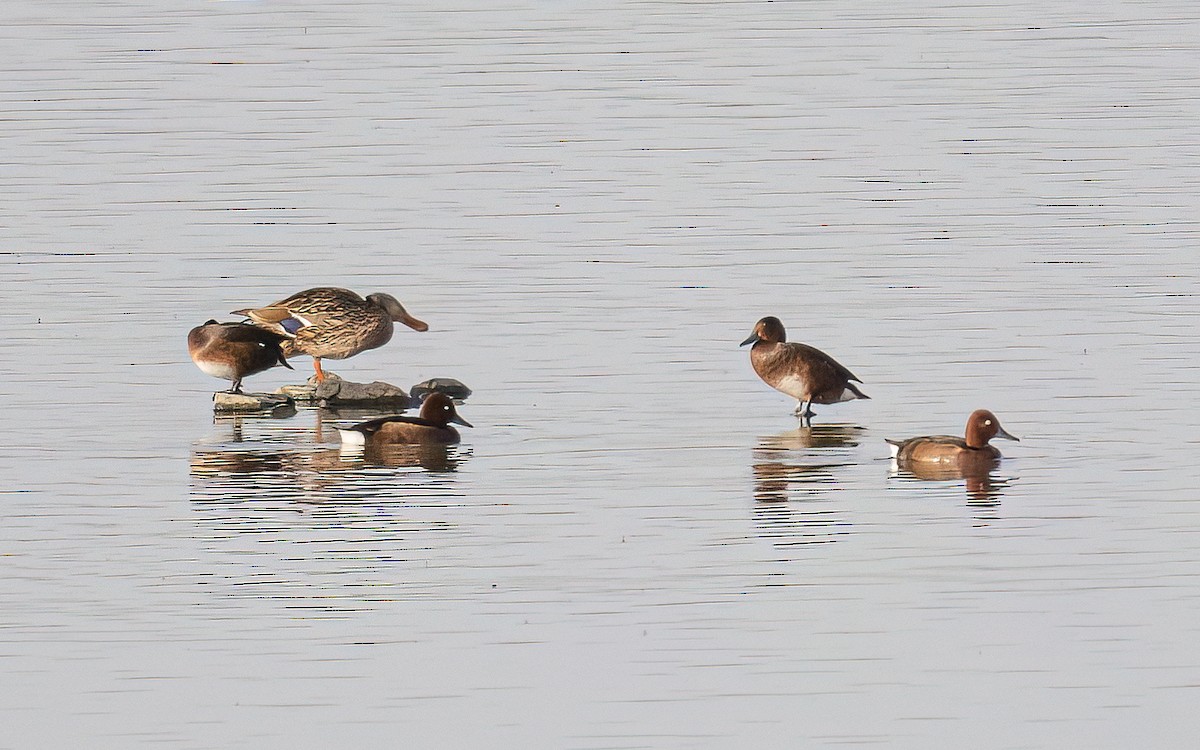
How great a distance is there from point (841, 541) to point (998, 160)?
15.8m

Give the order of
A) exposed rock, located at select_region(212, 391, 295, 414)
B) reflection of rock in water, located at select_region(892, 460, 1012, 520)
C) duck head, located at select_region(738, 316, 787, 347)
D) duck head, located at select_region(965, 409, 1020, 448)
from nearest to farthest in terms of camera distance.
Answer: reflection of rock in water, located at select_region(892, 460, 1012, 520)
duck head, located at select_region(965, 409, 1020, 448)
duck head, located at select_region(738, 316, 787, 347)
exposed rock, located at select_region(212, 391, 295, 414)

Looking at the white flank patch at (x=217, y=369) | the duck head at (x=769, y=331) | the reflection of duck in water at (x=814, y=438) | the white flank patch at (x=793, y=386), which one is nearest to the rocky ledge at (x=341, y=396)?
the white flank patch at (x=217, y=369)

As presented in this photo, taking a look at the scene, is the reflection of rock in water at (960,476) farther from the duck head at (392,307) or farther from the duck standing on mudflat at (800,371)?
the duck head at (392,307)

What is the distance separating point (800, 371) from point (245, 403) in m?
3.86

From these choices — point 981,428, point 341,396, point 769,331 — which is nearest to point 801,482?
point 981,428

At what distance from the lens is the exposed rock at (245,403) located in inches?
676

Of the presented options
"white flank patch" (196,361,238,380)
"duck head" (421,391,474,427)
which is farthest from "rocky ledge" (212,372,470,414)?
"duck head" (421,391,474,427)

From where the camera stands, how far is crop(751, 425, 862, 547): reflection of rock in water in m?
13.0

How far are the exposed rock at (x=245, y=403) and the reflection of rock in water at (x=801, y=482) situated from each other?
3.71m

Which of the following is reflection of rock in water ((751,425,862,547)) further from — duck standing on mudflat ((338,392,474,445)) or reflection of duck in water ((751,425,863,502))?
duck standing on mudflat ((338,392,474,445))

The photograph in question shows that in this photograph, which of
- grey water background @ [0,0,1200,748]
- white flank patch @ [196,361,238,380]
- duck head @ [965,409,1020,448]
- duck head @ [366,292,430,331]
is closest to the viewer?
grey water background @ [0,0,1200,748]

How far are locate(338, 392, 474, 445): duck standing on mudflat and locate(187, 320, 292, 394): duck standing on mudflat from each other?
2.33 metres

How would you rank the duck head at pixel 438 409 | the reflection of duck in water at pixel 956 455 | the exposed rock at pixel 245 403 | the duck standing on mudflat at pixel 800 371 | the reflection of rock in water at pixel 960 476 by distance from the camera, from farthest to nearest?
1. the exposed rock at pixel 245 403
2. the duck standing on mudflat at pixel 800 371
3. the duck head at pixel 438 409
4. the reflection of duck in water at pixel 956 455
5. the reflection of rock in water at pixel 960 476

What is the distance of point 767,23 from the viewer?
4294 cm
